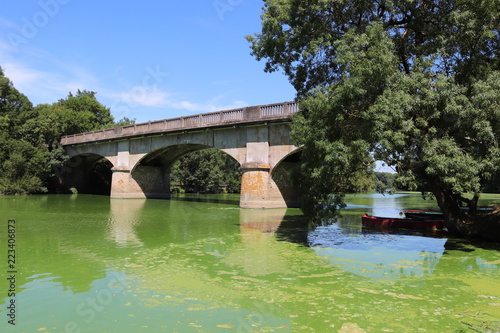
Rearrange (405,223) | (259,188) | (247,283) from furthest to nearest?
(259,188)
(405,223)
(247,283)

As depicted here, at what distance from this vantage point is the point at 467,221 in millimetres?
12727

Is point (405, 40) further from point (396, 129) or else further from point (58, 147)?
point (58, 147)

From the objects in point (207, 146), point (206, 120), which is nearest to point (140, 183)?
point (207, 146)

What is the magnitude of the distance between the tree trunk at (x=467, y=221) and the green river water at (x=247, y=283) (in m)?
0.63

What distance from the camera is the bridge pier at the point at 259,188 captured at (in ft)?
76.7

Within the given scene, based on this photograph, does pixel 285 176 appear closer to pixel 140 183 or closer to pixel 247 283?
pixel 140 183

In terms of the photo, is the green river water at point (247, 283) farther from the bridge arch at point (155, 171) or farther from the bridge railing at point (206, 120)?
the bridge arch at point (155, 171)

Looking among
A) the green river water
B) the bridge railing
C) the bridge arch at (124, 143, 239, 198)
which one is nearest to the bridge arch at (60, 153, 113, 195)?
the bridge railing

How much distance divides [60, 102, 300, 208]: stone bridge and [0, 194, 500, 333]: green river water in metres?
4.39

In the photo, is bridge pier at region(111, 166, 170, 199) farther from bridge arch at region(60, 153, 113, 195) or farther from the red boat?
the red boat

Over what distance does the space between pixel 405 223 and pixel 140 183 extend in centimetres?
2611

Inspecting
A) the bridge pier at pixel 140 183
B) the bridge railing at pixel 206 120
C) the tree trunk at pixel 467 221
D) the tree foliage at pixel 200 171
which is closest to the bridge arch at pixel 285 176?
the bridge railing at pixel 206 120

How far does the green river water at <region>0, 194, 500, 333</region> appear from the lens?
5.21 metres

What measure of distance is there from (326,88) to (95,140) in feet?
102
